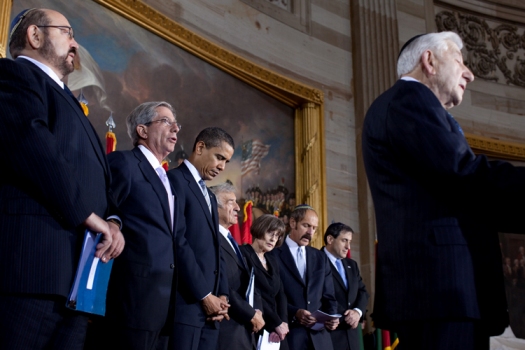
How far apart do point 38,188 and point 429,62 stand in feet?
5.63

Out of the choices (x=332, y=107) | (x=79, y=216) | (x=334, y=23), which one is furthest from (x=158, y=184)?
(x=334, y=23)

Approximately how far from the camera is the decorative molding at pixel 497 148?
1181 centimetres

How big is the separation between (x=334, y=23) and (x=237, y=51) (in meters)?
2.42

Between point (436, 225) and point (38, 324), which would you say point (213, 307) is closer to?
point (38, 324)

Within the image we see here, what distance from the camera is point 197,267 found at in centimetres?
376

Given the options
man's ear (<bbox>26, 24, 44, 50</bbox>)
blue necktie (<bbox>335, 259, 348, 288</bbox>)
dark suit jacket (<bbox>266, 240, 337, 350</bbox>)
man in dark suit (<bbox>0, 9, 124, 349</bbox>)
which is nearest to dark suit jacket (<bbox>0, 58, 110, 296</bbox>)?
man in dark suit (<bbox>0, 9, 124, 349</bbox>)

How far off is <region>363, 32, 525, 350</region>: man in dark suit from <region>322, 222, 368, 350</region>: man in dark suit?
3.67 m

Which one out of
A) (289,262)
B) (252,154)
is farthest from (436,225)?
(252,154)

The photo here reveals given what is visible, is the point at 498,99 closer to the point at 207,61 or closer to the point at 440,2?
the point at 440,2

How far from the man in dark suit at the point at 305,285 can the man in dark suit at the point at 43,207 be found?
10.7 ft

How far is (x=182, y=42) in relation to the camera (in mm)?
8188

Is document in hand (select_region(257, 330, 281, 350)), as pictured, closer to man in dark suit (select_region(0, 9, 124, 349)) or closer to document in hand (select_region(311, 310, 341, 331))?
document in hand (select_region(311, 310, 341, 331))

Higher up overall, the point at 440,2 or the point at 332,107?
the point at 440,2

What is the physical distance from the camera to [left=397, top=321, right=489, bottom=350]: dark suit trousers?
2254 millimetres
